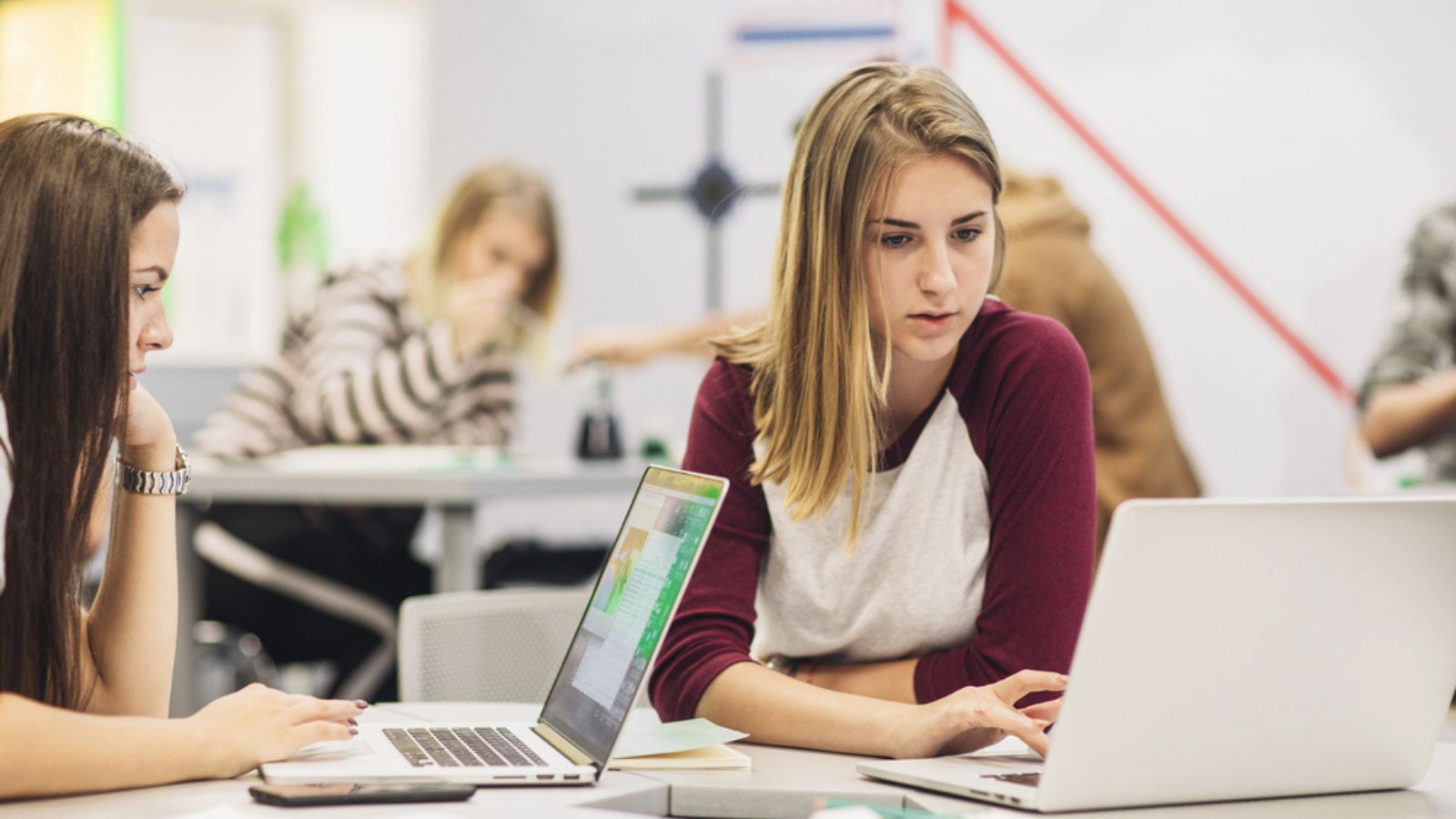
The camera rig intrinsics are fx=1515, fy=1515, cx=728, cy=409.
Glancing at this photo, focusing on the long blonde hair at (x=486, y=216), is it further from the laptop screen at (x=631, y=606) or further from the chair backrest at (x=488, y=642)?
the laptop screen at (x=631, y=606)

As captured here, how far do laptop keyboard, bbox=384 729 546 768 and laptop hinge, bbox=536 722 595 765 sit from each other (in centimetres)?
2

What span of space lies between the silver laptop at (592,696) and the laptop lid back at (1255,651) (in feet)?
0.96

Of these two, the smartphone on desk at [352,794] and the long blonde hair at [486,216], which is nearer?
the smartphone on desk at [352,794]

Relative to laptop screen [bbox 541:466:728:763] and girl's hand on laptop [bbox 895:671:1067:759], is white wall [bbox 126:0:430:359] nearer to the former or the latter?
laptop screen [bbox 541:466:728:763]

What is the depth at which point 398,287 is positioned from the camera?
3627mm

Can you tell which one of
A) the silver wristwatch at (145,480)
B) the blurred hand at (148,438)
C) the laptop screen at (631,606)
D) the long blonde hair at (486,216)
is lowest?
the laptop screen at (631,606)

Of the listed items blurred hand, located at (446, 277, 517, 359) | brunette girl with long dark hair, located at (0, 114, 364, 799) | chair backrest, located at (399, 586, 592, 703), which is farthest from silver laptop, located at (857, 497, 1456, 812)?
Result: blurred hand, located at (446, 277, 517, 359)

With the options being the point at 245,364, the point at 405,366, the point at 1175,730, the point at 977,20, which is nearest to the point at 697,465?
the point at 1175,730

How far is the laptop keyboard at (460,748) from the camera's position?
3.83 ft

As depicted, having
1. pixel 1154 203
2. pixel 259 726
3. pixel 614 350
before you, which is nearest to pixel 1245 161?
pixel 1154 203

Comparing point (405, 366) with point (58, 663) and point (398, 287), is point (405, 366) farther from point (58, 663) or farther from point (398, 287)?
point (58, 663)

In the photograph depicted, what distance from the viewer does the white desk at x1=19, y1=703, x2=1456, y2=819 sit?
1039 millimetres

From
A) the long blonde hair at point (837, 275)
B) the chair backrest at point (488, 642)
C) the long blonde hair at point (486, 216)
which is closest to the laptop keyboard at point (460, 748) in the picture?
the long blonde hair at point (837, 275)

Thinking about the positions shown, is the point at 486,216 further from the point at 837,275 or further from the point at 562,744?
the point at 562,744
